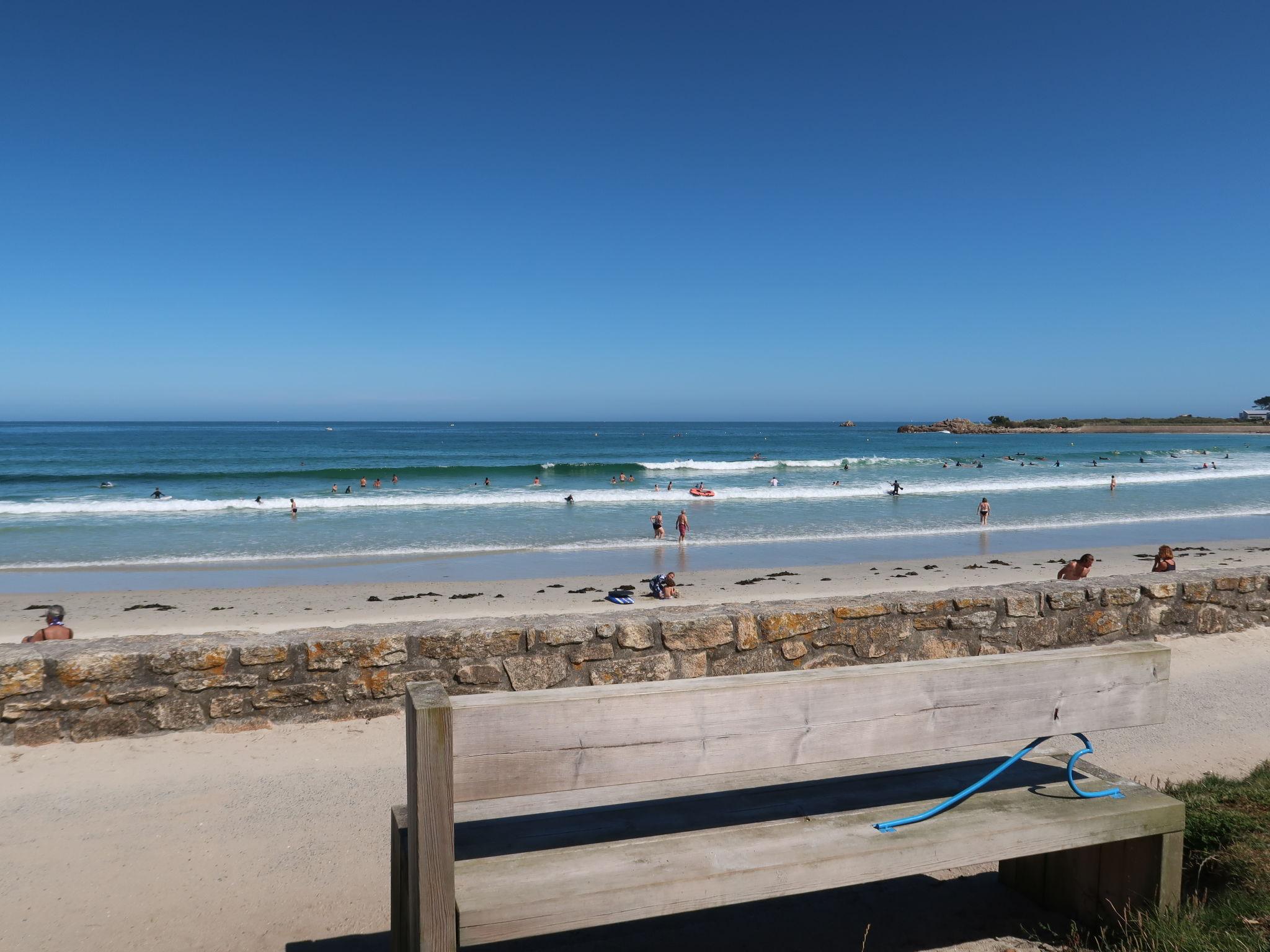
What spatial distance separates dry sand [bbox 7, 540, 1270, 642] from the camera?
1152cm

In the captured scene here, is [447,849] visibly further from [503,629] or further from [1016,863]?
[503,629]

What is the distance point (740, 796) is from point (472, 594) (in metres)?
11.6

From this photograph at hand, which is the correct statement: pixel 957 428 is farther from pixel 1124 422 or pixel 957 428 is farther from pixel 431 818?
pixel 431 818

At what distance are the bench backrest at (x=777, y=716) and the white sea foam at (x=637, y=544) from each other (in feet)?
56.2

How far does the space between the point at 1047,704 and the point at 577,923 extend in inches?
55.8

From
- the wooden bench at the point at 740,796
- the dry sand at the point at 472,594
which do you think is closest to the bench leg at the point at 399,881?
the wooden bench at the point at 740,796

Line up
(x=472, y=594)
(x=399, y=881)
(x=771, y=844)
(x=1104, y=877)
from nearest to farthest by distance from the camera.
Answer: (x=771, y=844)
(x=399, y=881)
(x=1104, y=877)
(x=472, y=594)

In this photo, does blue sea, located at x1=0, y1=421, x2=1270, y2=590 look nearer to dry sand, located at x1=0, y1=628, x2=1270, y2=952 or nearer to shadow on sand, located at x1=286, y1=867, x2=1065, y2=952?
dry sand, located at x1=0, y1=628, x2=1270, y2=952

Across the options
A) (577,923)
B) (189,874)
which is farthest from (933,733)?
(189,874)

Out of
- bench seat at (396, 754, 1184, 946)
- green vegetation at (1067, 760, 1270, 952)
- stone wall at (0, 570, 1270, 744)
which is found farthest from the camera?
stone wall at (0, 570, 1270, 744)

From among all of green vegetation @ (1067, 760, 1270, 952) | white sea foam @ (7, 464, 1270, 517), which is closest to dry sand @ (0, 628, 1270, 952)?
green vegetation @ (1067, 760, 1270, 952)

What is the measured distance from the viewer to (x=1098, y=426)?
12175 centimetres

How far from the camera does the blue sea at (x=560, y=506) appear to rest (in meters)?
19.0

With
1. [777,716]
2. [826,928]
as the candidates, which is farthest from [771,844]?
[826,928]
